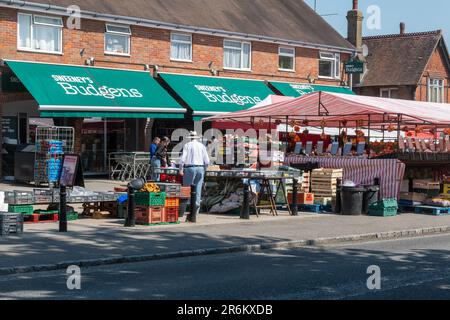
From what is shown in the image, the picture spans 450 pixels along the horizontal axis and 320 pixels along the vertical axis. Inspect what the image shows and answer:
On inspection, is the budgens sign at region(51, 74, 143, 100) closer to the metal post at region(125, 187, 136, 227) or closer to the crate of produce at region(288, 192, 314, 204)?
the crate of produce at region(288, 192, 314, 204)

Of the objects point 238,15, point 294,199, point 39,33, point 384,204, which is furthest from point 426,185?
point 238,15

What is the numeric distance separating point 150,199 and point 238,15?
20.4m

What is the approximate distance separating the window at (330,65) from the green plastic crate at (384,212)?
18701 millimetres

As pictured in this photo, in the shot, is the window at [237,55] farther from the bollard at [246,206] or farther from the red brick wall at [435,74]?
the bollard at [246,206]

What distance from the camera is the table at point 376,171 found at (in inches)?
762

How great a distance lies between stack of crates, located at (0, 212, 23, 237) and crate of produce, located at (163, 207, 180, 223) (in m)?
3.08

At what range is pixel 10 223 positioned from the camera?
13.6 metres

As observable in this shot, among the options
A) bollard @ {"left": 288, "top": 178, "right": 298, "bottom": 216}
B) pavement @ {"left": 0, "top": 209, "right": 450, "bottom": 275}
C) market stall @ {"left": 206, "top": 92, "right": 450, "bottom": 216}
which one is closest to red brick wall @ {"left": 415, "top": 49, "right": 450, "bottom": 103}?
market stall @ {"left": 206, "top": 92, "right": 450, "bottom": 216}

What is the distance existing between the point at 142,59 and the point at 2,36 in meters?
5.86

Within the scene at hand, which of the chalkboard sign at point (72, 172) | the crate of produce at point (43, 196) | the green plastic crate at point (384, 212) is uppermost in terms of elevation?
the chalkboard sign at point (72, 172)

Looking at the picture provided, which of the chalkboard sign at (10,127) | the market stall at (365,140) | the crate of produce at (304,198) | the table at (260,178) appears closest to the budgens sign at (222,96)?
the market stall at (365,140)

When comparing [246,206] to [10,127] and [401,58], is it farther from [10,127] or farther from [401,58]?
[401,58]
